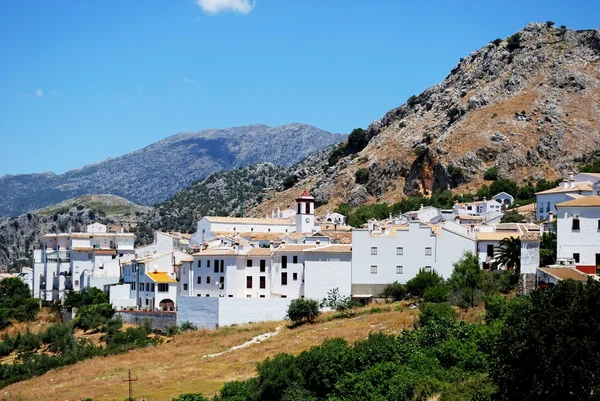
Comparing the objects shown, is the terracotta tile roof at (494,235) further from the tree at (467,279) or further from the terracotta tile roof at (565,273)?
the terracotta tile roof at (565,273)

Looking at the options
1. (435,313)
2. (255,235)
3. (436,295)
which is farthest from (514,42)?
(435,313)

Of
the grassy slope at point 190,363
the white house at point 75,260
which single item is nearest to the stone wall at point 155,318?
the grassy slope at point 190,363

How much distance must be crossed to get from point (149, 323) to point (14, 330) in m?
20.6

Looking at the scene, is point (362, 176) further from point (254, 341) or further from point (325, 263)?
Result: point (254, 341)

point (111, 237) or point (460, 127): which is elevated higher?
point (460, 127)

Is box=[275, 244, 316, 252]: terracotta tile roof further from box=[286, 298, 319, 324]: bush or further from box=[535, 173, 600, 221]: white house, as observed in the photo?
box=[535, 173, 600, 221]: white house

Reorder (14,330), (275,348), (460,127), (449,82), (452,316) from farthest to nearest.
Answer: (449,82)
(460,127)
(14,330)
(275,348)
(452,316)

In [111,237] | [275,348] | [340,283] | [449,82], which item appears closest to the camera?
[275,348]

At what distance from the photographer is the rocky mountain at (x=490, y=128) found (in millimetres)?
121625

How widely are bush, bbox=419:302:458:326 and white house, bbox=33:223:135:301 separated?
4588cm

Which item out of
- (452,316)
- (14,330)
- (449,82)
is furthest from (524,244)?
(449,82)

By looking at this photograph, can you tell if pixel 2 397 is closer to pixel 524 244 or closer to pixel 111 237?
pixel 524 244

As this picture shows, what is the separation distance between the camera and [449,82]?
6166 inches

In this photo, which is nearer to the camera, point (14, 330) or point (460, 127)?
point (14, 330)
